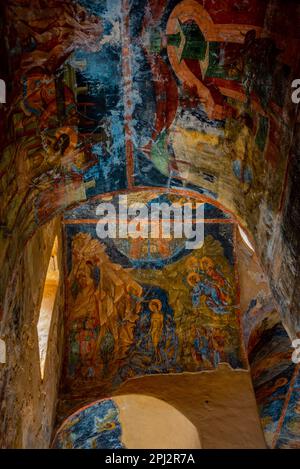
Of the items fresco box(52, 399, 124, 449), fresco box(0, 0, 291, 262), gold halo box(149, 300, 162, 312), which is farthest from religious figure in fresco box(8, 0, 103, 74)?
fresco box(52, 399, 124, 449)

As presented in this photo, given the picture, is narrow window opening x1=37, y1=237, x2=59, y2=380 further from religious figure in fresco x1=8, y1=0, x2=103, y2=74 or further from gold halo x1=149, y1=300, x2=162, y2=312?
religious figure in fresco x1=8, y1=0, x2=103, y2=74

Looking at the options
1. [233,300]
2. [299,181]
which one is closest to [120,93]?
[299,181]

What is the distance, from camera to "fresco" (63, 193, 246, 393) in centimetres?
1195

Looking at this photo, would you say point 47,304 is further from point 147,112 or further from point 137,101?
point 137,101

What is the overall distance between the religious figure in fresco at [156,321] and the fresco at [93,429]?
1.51 metres

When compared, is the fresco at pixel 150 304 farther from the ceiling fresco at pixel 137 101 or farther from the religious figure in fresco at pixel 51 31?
the religious figure in fresco at pixel 51 31

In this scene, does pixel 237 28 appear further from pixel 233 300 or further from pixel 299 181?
pixel 233 300

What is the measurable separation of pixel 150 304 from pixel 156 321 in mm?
361

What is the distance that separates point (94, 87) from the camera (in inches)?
301

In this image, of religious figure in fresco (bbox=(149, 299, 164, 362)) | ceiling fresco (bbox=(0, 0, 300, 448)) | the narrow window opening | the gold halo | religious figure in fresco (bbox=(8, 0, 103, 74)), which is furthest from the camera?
the gold halo

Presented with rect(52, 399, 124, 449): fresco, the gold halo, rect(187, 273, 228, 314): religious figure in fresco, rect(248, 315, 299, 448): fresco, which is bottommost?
rect(52, 399, 124, 449): fresco

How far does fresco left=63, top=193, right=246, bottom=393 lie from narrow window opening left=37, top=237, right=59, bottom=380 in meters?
0.70

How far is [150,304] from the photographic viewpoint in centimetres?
1234

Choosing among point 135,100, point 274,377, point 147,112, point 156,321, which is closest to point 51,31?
point 135,100
